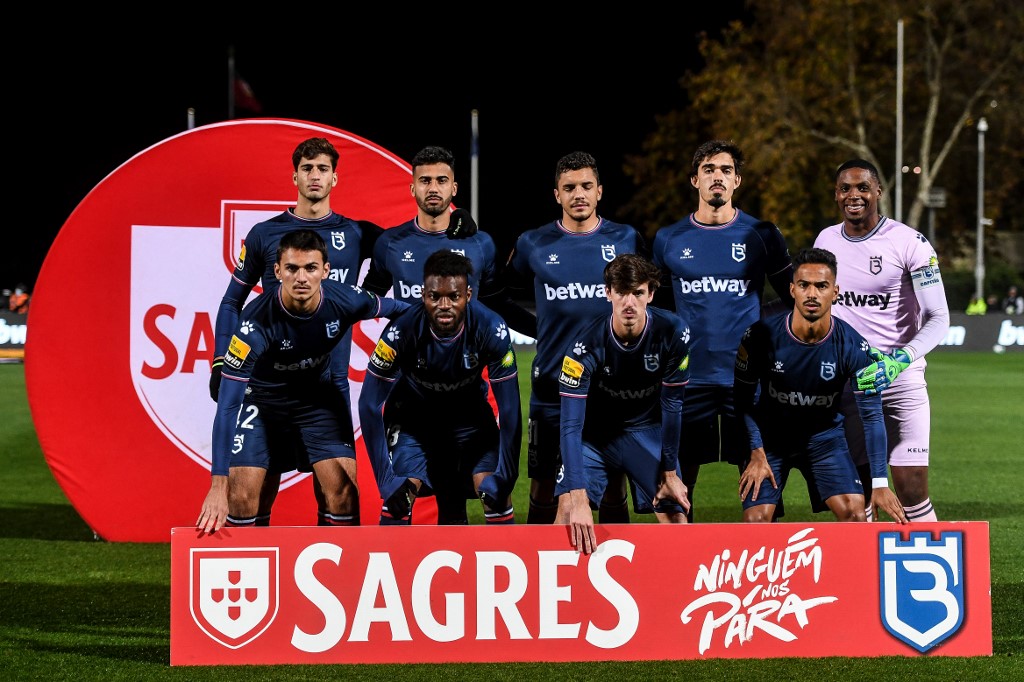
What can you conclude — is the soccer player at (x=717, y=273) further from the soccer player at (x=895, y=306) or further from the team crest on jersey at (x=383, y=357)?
the team crest on jersey at (x=383, y=357)

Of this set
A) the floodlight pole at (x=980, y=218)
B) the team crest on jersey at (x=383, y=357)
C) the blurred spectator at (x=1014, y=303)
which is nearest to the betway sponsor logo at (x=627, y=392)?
the team crest on jersey at (x=383, y=357)

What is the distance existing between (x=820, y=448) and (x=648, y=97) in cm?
5431

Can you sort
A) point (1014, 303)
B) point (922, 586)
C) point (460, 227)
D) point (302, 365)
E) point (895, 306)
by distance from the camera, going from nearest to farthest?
1. point (922, 586)
2. point (302, 365)
3. point (460, 227)
4. point (895, 306)
5. point (1014, 303)

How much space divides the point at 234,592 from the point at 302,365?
1.53 m

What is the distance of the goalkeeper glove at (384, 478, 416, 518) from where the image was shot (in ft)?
20.3

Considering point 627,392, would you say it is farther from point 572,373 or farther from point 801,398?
point 801,398

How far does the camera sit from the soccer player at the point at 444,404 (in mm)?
6156

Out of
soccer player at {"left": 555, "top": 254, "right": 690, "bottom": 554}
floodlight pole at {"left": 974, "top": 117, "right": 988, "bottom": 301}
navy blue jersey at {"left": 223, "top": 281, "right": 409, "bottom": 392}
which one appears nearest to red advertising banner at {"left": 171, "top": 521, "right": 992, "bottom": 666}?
soccer player at {"left": 555, "top": 254, "right": 690, "bottom": 554}

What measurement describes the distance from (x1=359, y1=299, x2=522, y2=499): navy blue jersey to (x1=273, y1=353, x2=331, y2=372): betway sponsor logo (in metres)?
0.48

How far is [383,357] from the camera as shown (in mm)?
6168

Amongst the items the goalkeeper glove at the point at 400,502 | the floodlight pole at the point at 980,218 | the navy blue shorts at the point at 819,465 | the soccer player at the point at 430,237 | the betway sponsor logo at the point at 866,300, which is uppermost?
the floodlight pole at the point at 980,218

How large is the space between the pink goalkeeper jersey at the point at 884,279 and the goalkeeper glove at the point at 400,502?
2.55 meters

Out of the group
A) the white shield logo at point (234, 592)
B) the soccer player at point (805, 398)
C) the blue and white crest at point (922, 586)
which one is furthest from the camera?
the soccer player at point (805, 398)

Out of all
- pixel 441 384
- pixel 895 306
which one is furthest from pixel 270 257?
pixel 895 306
